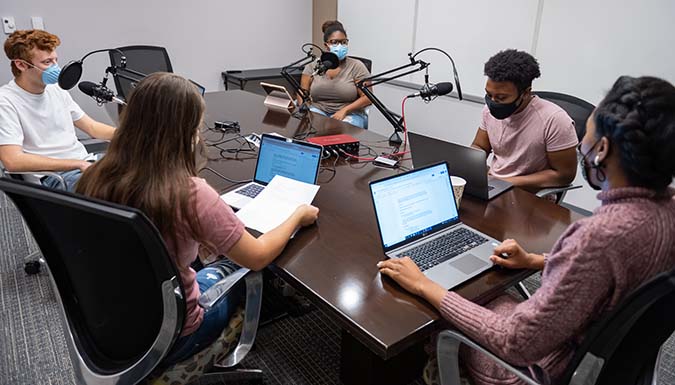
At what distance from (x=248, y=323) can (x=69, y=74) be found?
129 cm

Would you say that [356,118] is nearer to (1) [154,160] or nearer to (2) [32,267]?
(2) [32,267]

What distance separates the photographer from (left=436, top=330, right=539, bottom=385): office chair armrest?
3.25 ft

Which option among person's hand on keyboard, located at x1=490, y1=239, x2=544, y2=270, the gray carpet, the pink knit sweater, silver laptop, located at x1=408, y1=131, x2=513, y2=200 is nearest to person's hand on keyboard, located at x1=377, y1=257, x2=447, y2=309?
the pink knit sweater

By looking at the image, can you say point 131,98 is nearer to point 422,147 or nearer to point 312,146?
point 312,146

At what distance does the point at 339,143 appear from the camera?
6.97 feet

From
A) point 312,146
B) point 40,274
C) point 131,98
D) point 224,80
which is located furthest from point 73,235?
point 224,80

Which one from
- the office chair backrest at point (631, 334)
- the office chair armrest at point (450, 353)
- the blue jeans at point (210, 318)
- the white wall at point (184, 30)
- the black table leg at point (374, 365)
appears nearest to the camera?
the office chair backrest at point (631, 334)

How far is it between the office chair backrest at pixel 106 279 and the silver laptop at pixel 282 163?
59 cm

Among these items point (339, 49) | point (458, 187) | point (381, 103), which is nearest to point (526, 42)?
point (339, 49)

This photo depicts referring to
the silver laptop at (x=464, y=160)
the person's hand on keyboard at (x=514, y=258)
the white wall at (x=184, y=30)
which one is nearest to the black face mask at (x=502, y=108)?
the silver laptop at (x=464, y=160)

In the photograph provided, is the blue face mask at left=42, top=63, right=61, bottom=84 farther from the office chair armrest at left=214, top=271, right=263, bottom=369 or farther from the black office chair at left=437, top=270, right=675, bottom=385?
the black office chair at left=437, top=270, right=675, bottom=385

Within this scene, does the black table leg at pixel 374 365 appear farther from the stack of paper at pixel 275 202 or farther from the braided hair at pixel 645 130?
the braided hair at pixel 645 130

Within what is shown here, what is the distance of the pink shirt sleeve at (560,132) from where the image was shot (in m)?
1.89

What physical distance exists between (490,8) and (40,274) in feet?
10.9
